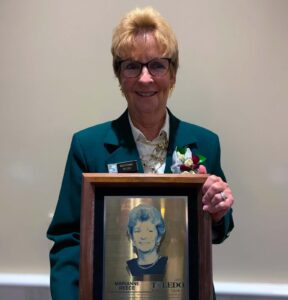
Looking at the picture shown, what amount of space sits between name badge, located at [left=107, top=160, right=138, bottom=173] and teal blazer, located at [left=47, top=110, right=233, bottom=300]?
2 cm

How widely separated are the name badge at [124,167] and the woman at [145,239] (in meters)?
0.17

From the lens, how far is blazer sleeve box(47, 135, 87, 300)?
36.3 inches

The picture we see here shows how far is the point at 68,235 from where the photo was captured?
96 cm

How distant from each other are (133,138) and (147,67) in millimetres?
198

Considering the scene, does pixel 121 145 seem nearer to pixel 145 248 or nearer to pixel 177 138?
pixel 177 138

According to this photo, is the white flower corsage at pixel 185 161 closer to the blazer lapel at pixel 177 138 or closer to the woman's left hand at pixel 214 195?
the blazer lapel at pixel 177 138

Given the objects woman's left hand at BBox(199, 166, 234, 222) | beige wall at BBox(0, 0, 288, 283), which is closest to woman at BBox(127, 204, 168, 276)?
woman's left hand at BBox(199, 166, 234, 222)

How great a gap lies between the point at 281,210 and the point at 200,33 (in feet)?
2.36

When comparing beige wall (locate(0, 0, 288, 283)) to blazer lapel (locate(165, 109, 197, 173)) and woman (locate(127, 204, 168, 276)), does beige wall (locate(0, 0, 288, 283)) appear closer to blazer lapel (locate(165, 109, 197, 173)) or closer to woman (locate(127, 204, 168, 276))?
blazer lapel (locate(165, 109, 197, 173))

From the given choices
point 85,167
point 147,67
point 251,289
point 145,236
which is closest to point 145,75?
point 147,67

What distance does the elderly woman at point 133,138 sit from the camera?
3.14 feet

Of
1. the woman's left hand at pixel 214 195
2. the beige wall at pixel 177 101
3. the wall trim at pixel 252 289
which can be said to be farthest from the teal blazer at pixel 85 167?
the wall trim at pixel 252 289

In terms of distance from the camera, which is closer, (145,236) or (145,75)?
(145,236)

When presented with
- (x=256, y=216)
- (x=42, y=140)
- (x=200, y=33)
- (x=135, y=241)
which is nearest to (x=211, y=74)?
(x=200, y=33)
